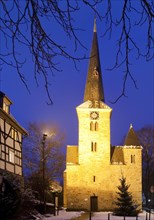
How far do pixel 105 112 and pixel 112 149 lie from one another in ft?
17.1

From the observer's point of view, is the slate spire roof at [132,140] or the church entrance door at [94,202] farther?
the slate spire roof at [132,140]

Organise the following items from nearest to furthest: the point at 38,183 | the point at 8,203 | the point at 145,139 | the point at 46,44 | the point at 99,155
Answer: the point at 46,44 < the point at 8,203 < the point at 38,183 < the point at 99,155 < the point at 145,139

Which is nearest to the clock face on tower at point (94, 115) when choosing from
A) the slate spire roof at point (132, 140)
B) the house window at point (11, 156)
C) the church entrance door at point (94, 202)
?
the slate spire roof at point (132, 140)

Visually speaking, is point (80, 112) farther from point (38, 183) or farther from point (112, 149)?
point (38, 183)

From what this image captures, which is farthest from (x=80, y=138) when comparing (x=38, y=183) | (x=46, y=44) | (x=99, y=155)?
(x=46, y=44)

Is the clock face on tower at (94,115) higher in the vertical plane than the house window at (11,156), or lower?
higher

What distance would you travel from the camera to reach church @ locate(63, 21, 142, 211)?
57094mm

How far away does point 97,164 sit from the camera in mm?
58469

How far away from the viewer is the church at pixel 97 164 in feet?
187

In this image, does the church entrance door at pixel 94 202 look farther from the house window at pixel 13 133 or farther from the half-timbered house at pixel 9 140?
the house window at pixel 13 133

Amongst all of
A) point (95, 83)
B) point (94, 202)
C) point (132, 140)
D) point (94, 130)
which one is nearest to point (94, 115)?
point (94, 130)

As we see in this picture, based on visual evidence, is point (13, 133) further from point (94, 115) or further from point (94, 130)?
point (94, 115)

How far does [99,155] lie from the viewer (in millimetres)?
59062

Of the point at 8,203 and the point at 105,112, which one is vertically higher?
the point at 105,112
